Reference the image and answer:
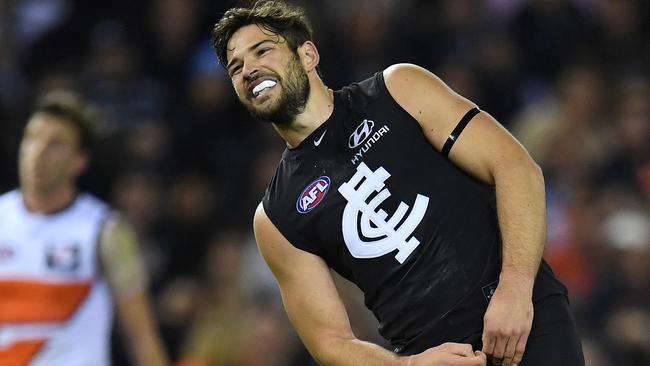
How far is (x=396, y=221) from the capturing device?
13.1 ft

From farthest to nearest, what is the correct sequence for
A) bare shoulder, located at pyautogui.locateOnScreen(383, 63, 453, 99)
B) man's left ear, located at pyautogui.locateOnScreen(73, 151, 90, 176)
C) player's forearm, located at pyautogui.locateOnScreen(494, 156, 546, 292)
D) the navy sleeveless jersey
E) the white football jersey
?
1. man's left ear, located at pyautogui.locateOnScreen(73, 151, 90, 176)
2. the white football jersey
3. bare shoulder, located at pyautogui.locateOnScreen(383, 63, 453, 99)
4. the navy sleeveless jersey
5. player's forearm, located at pyautogui.locateOnScreen(494, 156, 546, 292)

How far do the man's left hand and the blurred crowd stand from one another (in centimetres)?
362

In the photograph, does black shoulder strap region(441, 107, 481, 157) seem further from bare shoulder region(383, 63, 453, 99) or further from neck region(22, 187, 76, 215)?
neck region(22, 187, 76, 215)

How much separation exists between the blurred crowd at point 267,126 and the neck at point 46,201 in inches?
93.9

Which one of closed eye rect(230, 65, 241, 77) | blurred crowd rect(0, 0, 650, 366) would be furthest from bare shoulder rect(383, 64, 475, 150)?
blurred crowd rect(0, 0, 650, 366)

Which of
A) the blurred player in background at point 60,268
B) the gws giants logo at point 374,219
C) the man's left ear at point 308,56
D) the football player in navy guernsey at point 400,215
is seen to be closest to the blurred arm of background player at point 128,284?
the blurred player in background at point 60,268

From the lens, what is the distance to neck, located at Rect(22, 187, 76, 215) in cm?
566

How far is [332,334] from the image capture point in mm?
4043

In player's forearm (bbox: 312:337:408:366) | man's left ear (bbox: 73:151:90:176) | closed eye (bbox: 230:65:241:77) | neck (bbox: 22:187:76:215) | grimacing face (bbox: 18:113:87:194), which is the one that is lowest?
neck (bbox: 22:187:76:215)

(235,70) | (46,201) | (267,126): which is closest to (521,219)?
(235,70)

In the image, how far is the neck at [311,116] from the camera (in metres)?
4.20

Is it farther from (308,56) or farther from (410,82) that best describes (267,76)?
(410,82)

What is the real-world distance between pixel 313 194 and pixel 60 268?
6.11ft

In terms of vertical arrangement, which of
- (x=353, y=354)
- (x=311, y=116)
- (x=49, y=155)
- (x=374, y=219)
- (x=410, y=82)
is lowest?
(x=49, y=155)
